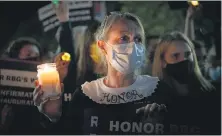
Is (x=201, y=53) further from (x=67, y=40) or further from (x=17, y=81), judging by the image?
(x=17, y=81)

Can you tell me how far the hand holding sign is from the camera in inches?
70.7

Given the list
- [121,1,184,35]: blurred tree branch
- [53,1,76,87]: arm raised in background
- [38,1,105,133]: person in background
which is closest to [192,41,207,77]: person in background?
[121,1,184,35]: blurred tree branch

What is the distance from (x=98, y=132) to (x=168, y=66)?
50 centimetres

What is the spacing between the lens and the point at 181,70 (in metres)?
1.78

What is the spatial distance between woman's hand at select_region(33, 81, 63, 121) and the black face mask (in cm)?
61

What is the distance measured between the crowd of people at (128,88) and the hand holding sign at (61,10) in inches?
0.7

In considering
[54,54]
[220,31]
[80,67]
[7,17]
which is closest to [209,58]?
[220,31]

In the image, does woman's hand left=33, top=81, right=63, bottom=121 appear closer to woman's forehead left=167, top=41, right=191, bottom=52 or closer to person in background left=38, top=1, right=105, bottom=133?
person in background left=38, top=1, right=105, bottom=133

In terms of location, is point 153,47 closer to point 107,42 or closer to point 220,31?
point 107,42

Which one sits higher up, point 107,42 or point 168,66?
point 107,42

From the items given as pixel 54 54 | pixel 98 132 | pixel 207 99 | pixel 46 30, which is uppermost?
pixel 46 30

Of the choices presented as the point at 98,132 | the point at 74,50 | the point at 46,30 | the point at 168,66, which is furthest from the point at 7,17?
the point at 168,66

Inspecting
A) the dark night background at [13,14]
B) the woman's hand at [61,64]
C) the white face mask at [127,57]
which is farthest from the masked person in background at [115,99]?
the dark night background at [13,14]

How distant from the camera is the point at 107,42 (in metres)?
1.75
